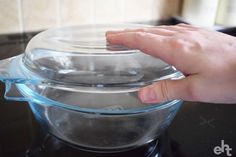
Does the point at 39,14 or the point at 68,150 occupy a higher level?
the point at 39,14

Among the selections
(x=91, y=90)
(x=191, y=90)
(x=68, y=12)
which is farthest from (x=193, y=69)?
(x=68, y=12)

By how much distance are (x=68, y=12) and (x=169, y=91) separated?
1.67 ft

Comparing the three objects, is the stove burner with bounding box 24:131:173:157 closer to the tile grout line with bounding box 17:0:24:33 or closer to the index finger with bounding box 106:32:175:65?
the index finger with bounding box 106:32:175:65

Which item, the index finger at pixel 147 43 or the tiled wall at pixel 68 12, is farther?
the tiled wall at pixel 68 12

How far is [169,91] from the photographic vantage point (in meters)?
0.39

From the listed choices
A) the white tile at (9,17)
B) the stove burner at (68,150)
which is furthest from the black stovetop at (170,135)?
the white tile at (9,17)

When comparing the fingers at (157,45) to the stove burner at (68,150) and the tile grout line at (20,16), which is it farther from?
the tile grout line at (20,16)

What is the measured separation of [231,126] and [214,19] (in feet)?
1.71

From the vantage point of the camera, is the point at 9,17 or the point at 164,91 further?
the point at 9,17

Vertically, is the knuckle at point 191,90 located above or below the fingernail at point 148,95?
above

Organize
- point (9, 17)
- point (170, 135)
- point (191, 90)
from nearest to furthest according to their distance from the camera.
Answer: point (191, 90), point (170, 135), point (9, 17)

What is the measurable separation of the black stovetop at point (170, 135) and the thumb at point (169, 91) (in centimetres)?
10

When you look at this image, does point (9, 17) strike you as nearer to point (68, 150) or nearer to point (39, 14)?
point (39, 14)

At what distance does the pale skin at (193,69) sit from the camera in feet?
1.25
